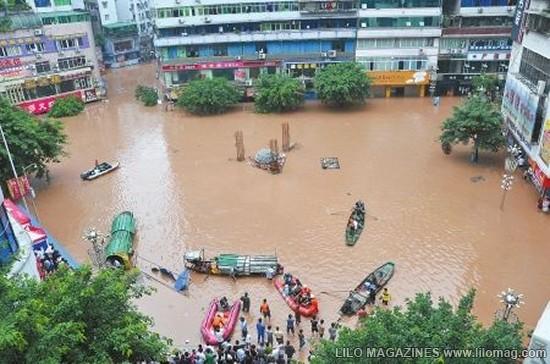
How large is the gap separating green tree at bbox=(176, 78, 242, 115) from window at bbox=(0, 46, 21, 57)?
13.2 m

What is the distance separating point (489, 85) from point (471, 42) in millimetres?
4719

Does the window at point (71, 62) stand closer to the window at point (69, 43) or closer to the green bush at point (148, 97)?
the window at point (69, 43)

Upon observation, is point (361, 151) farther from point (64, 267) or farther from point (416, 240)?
point (64, 267)

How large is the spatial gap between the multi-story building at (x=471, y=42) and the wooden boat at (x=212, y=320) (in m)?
31.6

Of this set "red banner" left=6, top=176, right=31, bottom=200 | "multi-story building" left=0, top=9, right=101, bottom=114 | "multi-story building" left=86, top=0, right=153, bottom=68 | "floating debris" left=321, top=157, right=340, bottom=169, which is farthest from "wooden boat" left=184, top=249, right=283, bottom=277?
"multi-story building" left=86, top=0, right=153, bottom=68

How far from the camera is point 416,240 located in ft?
68.5

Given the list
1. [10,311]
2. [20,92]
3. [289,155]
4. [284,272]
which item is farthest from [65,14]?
[10,311]

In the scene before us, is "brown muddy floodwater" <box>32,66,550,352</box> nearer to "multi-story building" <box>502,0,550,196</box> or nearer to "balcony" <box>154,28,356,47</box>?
"multi-story building" <box>502,0,550,196</box>

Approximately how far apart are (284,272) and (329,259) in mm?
2053

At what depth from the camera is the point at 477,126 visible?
25.9 meters

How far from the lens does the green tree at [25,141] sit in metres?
23.7

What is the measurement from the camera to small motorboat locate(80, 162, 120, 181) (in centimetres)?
2773


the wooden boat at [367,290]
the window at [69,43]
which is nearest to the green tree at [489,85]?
the wooden boat at [367,290]

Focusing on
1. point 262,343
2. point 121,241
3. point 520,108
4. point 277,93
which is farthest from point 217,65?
point 262,343
